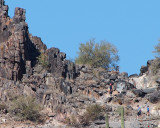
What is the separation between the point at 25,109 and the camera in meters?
66.1

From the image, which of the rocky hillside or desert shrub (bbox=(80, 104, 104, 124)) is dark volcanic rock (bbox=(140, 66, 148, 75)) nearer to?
the rocky hillside

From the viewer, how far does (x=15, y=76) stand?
2798 inches

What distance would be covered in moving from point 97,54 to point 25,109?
2143 centimetres

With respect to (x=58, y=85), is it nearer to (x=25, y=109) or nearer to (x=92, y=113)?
(x=25, y=109)

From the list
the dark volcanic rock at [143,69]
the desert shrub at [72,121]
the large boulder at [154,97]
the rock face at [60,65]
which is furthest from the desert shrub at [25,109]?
the dark volcanic rock at [143,69]

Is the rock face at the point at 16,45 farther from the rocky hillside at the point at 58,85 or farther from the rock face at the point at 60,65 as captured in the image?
the rock face at the point at 60,65

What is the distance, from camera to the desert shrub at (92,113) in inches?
2581

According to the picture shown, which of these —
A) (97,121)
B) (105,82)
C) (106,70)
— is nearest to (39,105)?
(97,121)

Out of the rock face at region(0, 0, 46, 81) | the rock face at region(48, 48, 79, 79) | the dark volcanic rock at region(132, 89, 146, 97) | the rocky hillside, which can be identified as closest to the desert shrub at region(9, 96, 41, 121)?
the rocky hillside

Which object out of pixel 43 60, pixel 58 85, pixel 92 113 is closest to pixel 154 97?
pixel 92 113

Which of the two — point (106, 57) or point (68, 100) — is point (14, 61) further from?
point (106, 57)

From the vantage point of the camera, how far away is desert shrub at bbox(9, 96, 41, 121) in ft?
216

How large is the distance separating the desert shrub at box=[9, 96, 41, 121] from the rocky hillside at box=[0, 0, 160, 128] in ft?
1.42

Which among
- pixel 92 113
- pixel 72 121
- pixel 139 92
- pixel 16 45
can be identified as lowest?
pixel 72 121
